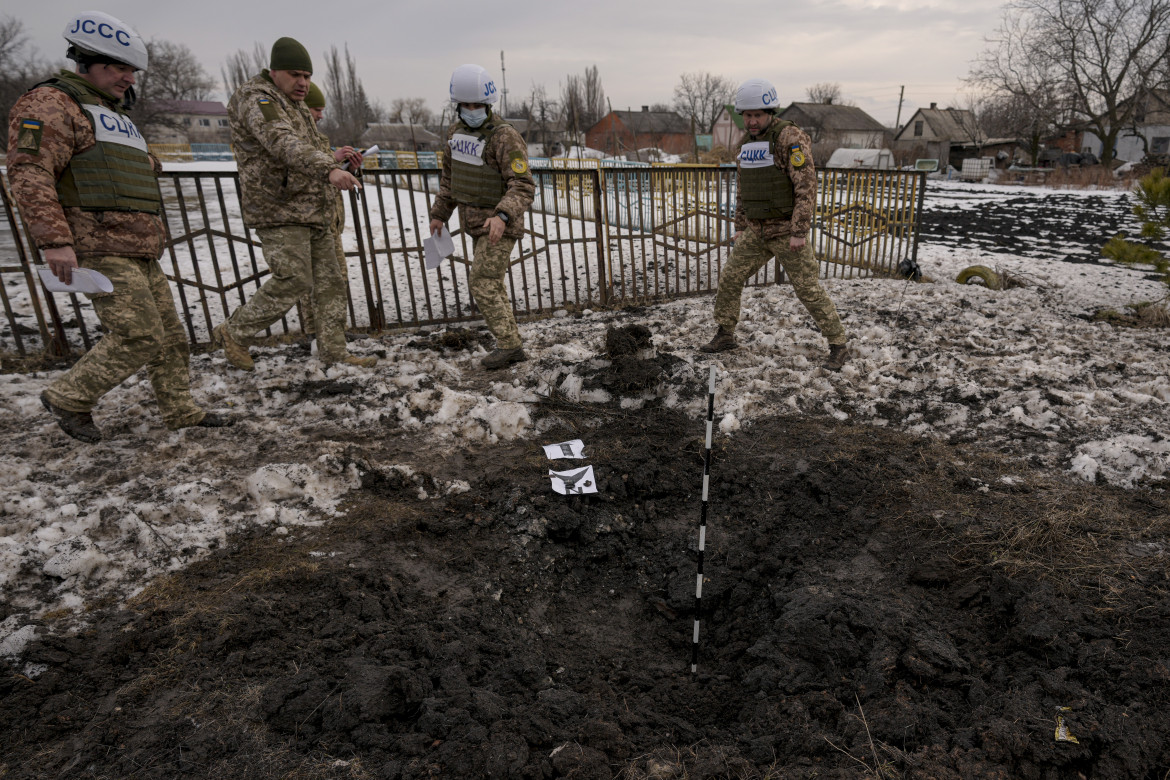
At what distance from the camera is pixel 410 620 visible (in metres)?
2.51

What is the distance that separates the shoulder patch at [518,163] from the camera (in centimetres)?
488

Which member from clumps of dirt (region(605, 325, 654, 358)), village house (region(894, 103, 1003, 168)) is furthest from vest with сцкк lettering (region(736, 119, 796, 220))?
village house (region(894, 103, 1003, 168))

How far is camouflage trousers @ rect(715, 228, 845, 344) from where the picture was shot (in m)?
5.18

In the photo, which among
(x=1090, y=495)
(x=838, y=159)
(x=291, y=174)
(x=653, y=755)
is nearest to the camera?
(x=653, y=755)

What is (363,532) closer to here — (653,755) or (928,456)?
(653,755)

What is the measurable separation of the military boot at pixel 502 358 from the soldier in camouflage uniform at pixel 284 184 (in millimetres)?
1366

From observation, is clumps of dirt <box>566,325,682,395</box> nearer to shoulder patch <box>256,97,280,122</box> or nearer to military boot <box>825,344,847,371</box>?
military boot <box>825,344,847,371</box>

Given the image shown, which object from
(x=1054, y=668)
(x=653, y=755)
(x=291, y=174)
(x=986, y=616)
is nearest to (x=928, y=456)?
(x=986, y=616)

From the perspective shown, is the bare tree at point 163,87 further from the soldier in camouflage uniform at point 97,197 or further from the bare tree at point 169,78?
the soldier in camouflage uniform at point 97,197

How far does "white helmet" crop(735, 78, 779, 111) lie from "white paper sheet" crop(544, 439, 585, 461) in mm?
2888

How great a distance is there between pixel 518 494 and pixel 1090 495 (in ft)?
9.76

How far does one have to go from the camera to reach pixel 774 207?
5.09 m

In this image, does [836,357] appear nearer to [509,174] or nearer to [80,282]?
[509,174]

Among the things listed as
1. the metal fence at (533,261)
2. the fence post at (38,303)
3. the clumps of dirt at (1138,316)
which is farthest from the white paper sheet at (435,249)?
the clumps of dirt at (1138,316)
